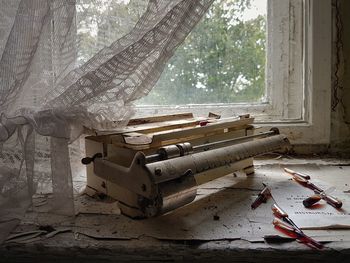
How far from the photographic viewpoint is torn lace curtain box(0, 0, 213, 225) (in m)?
0.56

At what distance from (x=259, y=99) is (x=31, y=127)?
69 cm

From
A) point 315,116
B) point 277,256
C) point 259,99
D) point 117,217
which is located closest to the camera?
point 277,256

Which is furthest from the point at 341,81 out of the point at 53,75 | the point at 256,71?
the point at 53,75

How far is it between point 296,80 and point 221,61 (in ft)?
0.72

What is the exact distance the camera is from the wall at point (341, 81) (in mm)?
908

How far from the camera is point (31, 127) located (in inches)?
22.8

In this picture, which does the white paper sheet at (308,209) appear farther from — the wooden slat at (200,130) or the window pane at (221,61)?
the window pane at (221,61)

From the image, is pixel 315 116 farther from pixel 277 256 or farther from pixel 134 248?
pixel 134 248

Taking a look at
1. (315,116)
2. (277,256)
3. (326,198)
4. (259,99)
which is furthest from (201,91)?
(277,256)

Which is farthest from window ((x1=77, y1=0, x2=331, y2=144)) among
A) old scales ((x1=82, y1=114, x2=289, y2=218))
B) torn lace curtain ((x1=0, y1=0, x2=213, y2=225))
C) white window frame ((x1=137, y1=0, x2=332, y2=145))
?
torn lace curtain ((x1=0, y1=0, x2=213, y2=225))

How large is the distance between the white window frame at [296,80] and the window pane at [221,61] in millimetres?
26

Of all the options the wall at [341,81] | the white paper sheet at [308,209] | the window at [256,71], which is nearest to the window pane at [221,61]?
the window at [256,71]

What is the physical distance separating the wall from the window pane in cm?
19

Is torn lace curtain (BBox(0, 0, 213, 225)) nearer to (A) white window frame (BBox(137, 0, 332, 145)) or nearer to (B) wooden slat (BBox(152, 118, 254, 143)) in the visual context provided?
(B) wooden slat (BBox(152, 118, 254, 143))
